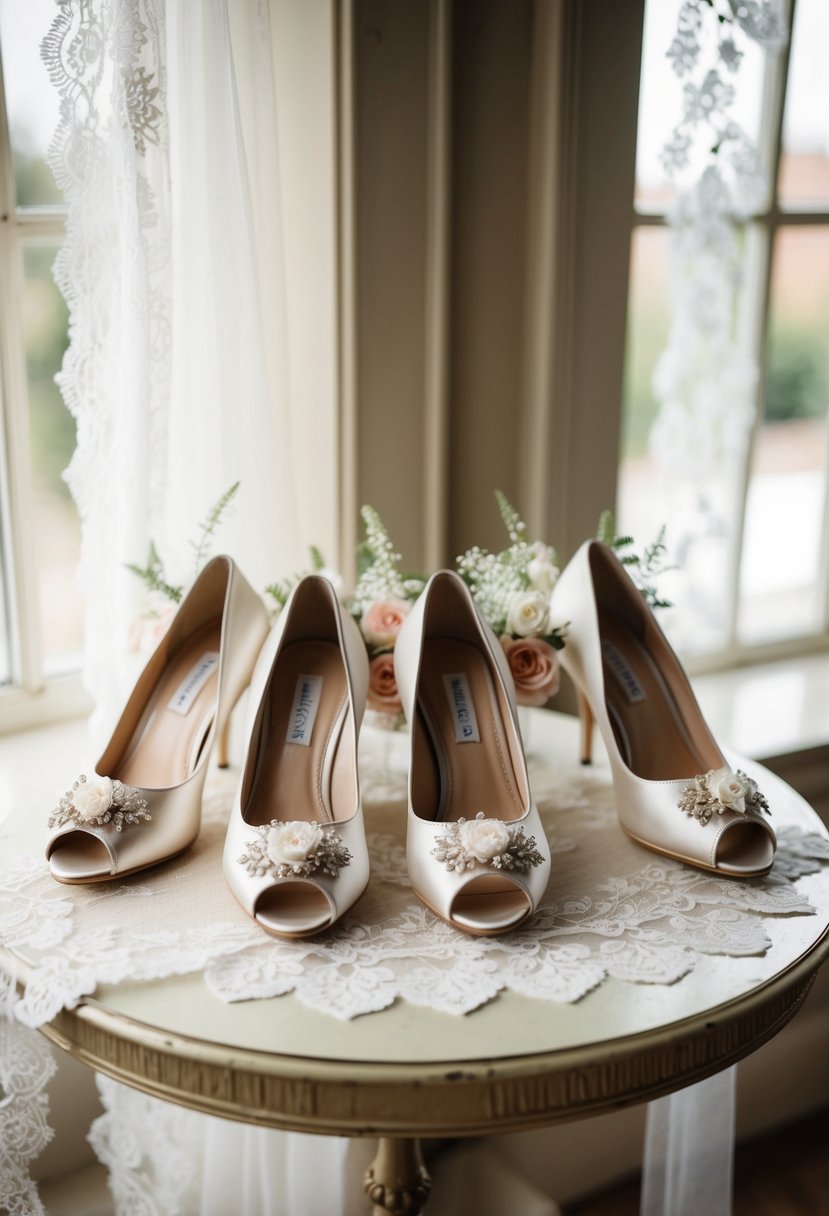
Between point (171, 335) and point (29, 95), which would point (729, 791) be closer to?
→ point (171, 335)

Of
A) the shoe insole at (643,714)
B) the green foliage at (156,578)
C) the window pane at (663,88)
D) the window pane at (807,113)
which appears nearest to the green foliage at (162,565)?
the green foliage at (156,578)

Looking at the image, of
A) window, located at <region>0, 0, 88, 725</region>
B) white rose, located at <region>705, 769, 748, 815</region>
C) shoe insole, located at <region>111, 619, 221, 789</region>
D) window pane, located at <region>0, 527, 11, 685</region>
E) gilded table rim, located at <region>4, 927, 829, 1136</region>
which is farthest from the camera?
window pane, located at <region>0, 527, 11, 685</region>

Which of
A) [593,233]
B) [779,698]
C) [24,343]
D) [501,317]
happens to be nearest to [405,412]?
[501,317]

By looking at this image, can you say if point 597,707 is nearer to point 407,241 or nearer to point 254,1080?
point 254,1080

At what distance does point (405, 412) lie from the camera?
1.47 m

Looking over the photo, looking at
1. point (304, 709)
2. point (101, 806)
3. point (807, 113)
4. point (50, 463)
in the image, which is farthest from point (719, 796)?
point (807, 113)

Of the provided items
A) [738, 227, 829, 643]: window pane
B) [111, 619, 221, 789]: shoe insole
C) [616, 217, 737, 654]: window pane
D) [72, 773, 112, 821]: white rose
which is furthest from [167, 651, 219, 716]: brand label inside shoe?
[738, 227, 829, 643]: window pane

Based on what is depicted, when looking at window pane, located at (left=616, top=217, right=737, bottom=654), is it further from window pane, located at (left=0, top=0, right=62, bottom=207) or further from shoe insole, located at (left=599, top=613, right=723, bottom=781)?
window pane, located at (left=0, top=0, right=62, bottom=207)

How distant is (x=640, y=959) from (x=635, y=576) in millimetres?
550

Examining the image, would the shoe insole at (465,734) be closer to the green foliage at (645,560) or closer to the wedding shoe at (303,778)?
the wedding shoe at (303,778)

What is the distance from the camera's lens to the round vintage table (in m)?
0.70

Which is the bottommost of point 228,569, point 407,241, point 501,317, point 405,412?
→ point 228,569

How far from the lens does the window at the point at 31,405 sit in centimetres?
130

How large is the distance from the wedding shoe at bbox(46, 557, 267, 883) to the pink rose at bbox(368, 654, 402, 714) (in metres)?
0.13
